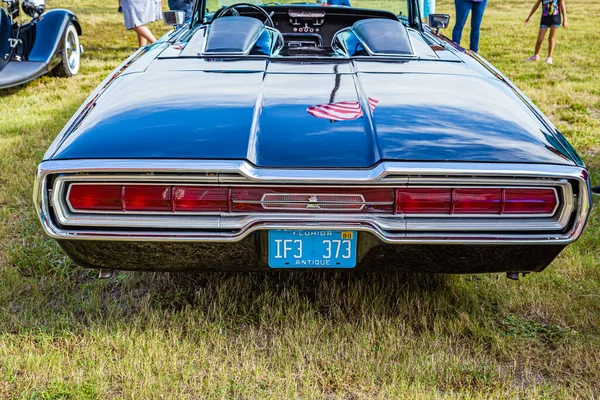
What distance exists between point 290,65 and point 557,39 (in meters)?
9.21

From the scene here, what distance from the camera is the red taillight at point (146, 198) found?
73.4 inches

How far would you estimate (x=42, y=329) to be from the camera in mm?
2227

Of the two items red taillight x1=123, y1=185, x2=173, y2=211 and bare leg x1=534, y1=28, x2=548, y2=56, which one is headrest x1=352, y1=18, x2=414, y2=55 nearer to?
red taillight x1=123, y1=185, x2=173, y2=211

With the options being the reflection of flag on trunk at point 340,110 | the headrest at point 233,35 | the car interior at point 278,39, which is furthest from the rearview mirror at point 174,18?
the reflection of flag on trunk at point 340,110

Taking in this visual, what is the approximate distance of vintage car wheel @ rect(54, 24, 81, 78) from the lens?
21.3ft

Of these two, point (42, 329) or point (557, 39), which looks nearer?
point (42, 329)

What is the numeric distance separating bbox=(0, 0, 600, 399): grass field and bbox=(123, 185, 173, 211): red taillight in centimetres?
54

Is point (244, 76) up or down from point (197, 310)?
up

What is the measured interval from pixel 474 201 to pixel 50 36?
5481mm

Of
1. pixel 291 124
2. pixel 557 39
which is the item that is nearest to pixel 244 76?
pixel 291 124

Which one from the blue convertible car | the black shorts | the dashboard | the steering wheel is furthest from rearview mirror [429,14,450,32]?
the black shorts

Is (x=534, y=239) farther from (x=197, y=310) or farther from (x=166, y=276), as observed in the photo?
(x=166, y=276)

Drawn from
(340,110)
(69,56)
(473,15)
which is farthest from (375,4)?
(69,56)

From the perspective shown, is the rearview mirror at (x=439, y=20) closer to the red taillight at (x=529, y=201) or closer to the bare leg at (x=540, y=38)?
the red taillight at (x=529, y=201)
